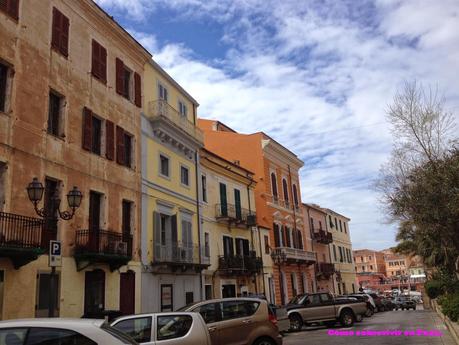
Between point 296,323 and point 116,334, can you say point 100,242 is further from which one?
point 116,334

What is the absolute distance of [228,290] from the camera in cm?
2891

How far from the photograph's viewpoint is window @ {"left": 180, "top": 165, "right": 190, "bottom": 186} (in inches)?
1000

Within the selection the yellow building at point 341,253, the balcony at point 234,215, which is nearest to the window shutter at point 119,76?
the balcony at point 234,215

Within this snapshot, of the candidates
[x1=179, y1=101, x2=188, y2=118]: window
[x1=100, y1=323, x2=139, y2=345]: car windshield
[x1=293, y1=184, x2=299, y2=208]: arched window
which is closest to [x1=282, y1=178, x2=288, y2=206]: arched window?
[x1=293, y1=184, x2=299, y2=208]: arched window

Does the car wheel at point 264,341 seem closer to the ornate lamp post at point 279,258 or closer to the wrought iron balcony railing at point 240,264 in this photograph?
the wrought iron balcony railing at point 240,264

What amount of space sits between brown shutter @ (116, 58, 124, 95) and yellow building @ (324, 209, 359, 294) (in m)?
37.1

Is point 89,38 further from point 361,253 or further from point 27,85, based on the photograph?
point 361,253

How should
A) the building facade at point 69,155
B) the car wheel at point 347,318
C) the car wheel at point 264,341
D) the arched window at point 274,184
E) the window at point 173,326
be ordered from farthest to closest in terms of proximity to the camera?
1. the arched window at point 274,184
2. the car wheel at point 347,318
3. the building facade at point 69,155
4. the car wheel at point 264,341
5. the window at point 173,326

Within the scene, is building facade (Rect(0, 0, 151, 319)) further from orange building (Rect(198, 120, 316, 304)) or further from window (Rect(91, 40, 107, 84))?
orange building (Rect(198, 120, 316, 304))

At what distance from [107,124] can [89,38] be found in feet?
11.6

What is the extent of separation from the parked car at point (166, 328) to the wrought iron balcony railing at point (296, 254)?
27.1 meters

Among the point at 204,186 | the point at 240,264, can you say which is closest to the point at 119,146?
the point at 204,186

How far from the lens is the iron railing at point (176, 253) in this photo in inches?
835

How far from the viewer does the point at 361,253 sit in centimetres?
13325
